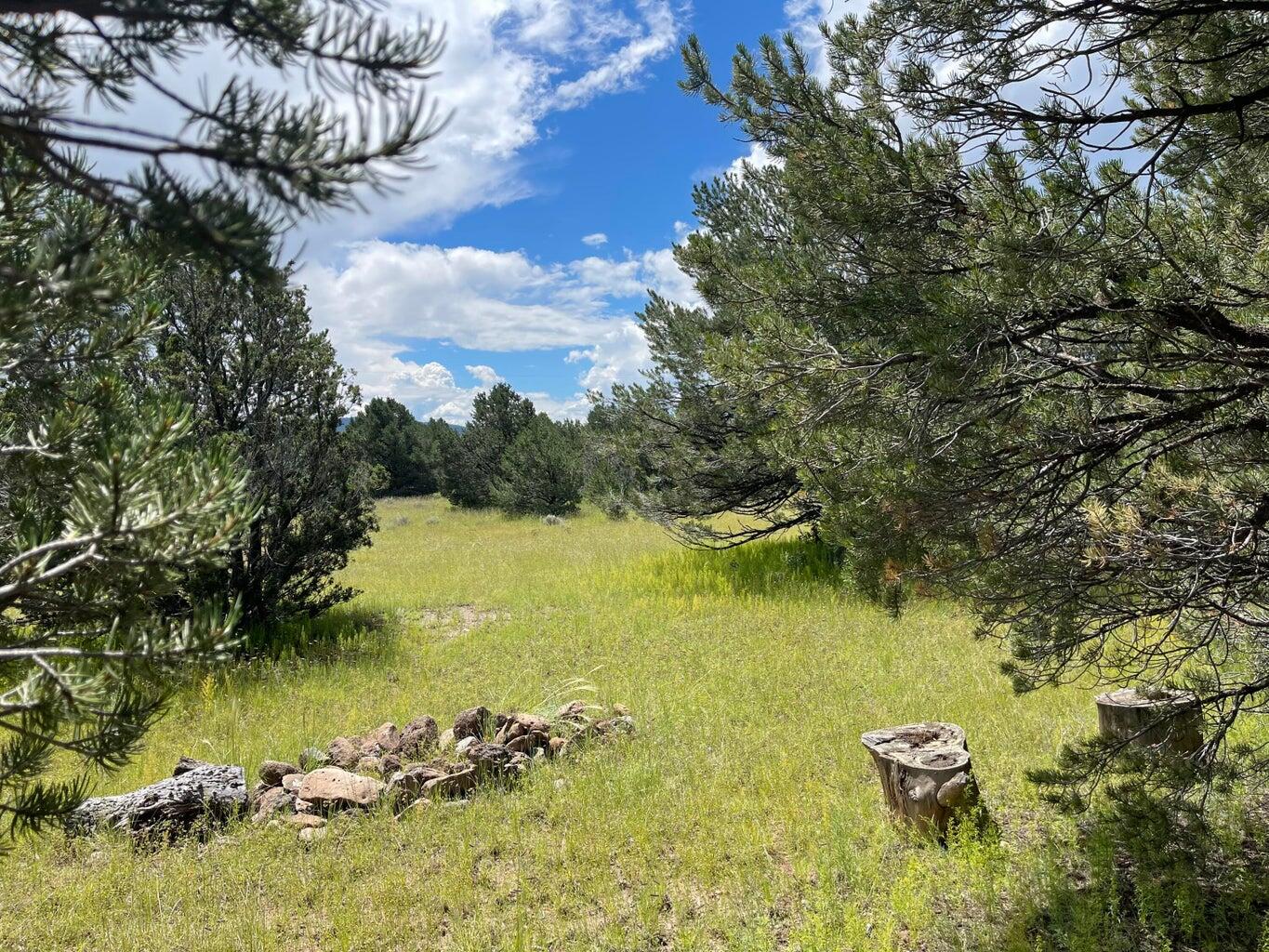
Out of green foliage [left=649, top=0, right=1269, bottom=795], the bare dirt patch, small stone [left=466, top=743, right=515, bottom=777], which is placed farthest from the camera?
the bare dirt patch

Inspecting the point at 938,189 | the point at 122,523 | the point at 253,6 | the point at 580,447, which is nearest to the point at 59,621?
the point at 122,523

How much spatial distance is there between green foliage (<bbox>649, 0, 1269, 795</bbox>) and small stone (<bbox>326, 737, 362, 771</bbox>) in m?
3.98

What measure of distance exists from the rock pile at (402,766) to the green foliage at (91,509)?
292cm

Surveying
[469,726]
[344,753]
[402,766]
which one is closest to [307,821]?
[402,766]

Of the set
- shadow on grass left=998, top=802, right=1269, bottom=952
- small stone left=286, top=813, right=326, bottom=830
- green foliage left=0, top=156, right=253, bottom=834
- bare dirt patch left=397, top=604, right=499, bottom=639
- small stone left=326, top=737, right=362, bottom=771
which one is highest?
green foliage left=0, top=156, right=253, bottom=834

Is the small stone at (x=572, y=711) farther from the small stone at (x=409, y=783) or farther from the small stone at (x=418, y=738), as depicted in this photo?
the small stone at (x=409, y=783)

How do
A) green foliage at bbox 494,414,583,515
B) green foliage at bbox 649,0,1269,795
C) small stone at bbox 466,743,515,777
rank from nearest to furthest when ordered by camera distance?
green foliage at bbox 649,0,1269,795, small stone at bbox 466,743,515,777, green foliage at bbox 494,414,583,515

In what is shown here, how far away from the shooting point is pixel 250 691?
7086 millimetres

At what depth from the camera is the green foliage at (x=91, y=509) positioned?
1.38 m

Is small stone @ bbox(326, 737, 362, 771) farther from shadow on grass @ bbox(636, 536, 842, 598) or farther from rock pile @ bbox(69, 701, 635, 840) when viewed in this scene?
shadow on grass @ bbox(636, 536, 842, 598)

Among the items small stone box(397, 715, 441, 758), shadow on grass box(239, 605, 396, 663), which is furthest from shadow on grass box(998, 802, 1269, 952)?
shadow on grass box(239, 605, 396, 663)

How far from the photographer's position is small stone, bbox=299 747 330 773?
5.25 metres

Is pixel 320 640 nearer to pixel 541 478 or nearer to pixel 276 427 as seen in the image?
pixel 276 427

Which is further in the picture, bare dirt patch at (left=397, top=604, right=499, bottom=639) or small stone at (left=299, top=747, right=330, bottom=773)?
bare dirt patch at (left=397, top=604, right=499, bottom=639)
